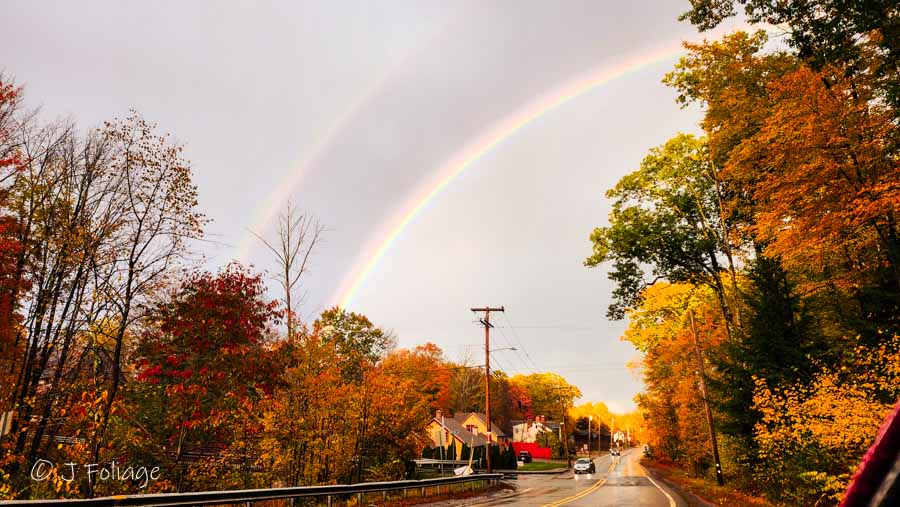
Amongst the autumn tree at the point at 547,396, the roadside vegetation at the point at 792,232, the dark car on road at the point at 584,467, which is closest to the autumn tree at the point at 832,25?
the roadside vegetation at the point at 792,232

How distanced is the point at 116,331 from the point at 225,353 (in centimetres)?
347

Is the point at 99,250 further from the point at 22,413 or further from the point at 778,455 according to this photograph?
the point at 778,455

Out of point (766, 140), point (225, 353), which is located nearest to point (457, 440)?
point (225, 353)

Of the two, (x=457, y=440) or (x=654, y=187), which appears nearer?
(x=654, y=187)

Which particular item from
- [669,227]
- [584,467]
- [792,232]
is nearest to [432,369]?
[584,467]

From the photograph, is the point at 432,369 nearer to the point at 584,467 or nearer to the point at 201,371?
the point at 584,467

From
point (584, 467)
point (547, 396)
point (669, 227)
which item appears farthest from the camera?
point (547, 396)

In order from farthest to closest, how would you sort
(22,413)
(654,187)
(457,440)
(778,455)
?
(457,440) < (654,187) < (778,455) < (22,413)

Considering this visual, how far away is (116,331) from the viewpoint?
52.9 ft

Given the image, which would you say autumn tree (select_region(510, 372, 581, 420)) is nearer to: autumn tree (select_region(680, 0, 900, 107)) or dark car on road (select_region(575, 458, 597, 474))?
dark car on road (select_region(575, 458, 597, 474))

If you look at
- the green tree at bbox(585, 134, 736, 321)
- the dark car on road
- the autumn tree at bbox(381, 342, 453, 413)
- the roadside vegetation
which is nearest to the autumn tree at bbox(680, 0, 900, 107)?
the roadside vegetation

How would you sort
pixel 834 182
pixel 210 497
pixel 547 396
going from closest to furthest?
pixel 210 497 < pixel 834 182 < pixel 547 396

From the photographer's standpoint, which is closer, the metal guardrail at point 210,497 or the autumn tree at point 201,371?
Answer: the metal guardrail at point 210,497

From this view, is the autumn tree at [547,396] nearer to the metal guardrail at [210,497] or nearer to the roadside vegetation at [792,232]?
the roadside vegetation at [792,232]
